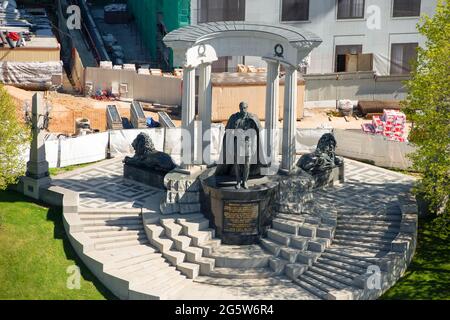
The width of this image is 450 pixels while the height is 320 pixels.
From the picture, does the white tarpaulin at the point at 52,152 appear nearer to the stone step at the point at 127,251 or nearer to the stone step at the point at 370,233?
the stone step at the point at 127,251

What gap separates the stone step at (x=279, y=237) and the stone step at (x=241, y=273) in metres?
1.85

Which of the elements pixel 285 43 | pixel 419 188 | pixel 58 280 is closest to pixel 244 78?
pixel 285 43

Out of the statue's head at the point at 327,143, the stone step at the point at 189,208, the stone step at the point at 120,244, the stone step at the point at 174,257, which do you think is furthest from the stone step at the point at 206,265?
the statue's head at the point at 327,143

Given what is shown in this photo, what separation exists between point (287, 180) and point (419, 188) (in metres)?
6.35

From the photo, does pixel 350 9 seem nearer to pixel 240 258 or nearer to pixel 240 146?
pixel 240 146

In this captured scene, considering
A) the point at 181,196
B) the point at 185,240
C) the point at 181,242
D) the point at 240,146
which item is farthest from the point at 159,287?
the point at 240,146

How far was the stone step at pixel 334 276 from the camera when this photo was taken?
37.0 m

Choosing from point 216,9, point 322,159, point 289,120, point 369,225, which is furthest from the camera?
point 216,9

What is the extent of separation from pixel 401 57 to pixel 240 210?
114ft

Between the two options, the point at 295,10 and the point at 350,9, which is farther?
the point at 350,9

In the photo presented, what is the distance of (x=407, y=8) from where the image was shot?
68.9 metres

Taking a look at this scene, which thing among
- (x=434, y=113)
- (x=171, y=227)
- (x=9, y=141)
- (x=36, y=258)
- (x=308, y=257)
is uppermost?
(x=434, y=113)

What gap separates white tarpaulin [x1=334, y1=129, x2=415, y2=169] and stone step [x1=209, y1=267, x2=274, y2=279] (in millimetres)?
15180

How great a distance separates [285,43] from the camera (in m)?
41.9
